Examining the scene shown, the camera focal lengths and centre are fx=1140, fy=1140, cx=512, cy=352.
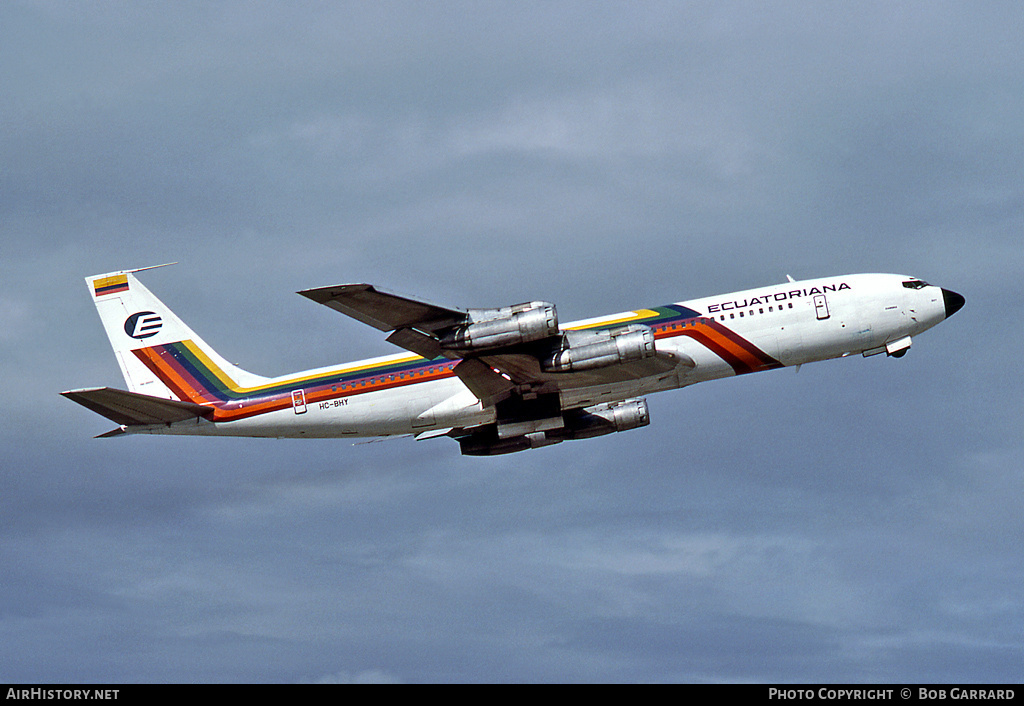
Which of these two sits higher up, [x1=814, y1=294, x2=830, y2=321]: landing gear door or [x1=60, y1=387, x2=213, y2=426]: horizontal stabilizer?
[x1=814, y1=294, x2=830, y2=321]: landing gear door

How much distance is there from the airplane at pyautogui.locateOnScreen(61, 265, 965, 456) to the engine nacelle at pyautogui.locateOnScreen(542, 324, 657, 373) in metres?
0.05

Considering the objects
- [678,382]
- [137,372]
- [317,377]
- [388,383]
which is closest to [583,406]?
[678,382]

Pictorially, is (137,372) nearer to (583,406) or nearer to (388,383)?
(388,383)

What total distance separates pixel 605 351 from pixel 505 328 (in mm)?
4894

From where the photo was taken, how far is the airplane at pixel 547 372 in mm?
52188

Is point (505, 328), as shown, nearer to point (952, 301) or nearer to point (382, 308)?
point (382, 308)

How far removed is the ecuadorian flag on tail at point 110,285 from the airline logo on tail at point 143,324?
1843 millimetres

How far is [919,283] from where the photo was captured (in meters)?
57.1

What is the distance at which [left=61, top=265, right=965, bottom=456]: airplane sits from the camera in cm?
5219

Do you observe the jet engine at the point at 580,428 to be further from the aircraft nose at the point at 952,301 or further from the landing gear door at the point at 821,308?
the aircraft nose at the point at 952,301

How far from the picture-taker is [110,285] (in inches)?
2446

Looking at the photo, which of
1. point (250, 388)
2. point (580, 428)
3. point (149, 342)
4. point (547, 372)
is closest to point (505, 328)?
point (547, 372)

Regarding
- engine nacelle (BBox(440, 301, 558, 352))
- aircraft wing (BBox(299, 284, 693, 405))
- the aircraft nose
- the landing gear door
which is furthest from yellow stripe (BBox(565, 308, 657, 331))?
the aircraft nose

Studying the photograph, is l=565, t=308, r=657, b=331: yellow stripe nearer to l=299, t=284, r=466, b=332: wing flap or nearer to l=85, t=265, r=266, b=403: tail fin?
l=299, t=284, r=466, b=332: wing flap
